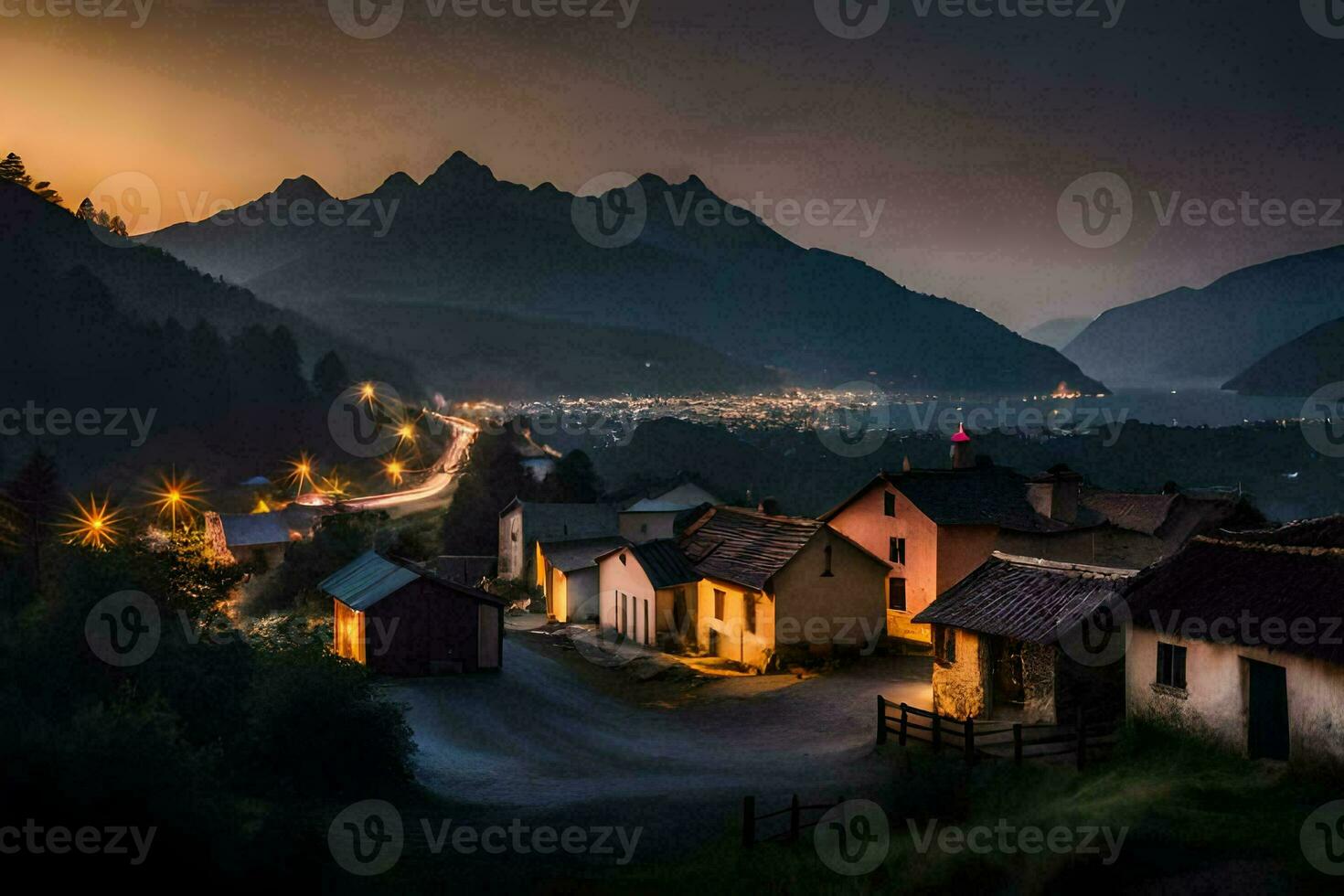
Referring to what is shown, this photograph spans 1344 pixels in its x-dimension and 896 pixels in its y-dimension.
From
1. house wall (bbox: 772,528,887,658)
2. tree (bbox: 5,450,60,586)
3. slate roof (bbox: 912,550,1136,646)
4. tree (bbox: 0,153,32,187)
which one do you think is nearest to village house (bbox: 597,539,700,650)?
house wall (bbox: 772,528,887,658)

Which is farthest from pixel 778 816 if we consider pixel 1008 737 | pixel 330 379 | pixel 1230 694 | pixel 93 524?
pixel 330 379

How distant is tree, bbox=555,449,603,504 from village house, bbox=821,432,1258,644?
129 ft

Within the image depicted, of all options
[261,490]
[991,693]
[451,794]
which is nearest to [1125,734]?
[991,693]

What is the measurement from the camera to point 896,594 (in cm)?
4200

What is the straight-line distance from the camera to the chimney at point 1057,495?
137 ft

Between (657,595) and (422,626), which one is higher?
(657,595)

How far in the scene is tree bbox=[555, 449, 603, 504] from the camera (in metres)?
82.2

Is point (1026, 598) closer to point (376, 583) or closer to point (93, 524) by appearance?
point (376, 583)

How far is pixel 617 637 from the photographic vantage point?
Result: 44375 mm

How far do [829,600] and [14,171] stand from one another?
158 meters

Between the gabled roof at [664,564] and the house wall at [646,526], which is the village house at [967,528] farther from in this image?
the house wall at [646,526]

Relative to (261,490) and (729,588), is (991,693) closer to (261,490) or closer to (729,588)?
(729,588)

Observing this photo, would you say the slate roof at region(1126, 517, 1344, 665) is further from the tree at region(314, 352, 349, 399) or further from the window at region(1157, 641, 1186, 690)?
the tree at region(314, 352, 349, 399)

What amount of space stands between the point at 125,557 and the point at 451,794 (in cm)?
902
